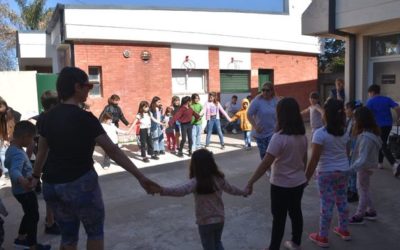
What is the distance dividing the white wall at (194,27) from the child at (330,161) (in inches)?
421

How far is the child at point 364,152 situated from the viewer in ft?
15.9

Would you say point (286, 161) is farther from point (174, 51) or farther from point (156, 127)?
point (174, 51)

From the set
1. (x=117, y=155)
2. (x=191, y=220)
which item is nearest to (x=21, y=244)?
(x=191, y=220)

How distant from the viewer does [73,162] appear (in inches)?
121

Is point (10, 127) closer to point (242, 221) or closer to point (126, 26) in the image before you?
point (242, 221)

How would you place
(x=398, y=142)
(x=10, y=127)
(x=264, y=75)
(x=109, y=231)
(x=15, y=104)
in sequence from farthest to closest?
1. (x=264, y=75)
2. (x=15, y=104)
3. (x=398, y=142)
4. (x=10, y=127)
5. (x=109, y=231)

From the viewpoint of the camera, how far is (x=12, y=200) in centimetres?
703

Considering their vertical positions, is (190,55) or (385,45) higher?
(190,55)

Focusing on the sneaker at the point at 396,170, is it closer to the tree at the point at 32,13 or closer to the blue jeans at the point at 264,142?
the blue jeans at the point at 264,142

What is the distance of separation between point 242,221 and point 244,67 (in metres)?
12.6

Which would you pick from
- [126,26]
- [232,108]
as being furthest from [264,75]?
[126,26]

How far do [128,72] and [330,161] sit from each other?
1086 cm

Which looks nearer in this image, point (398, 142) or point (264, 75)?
point (398, 142)

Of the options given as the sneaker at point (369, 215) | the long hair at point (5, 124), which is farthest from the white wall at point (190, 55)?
the sneaker at point (369, 215)
